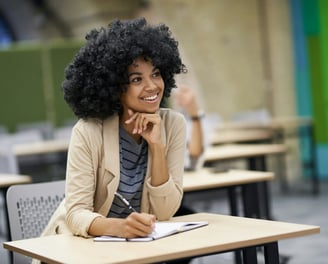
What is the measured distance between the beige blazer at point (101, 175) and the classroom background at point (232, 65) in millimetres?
7594

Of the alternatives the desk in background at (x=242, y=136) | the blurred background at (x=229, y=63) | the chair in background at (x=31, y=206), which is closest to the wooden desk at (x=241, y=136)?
the desk in background at (x=242, y=136)

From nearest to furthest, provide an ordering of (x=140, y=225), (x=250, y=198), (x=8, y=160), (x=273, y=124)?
(x=140, y=225) → (x=250, y=198) → (x=8, y=160) → (x=273, y=124)

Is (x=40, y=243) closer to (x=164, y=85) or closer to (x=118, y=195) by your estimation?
(x=118, y=195)

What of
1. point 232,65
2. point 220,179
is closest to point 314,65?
point 232,65

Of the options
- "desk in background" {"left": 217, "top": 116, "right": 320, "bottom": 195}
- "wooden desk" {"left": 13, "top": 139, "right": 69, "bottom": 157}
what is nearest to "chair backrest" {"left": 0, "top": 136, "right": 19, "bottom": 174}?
"wooden desk" {"left": 13, "top": 139, "right": 69, "bottom": 157}

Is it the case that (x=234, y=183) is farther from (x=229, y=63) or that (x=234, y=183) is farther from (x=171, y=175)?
(x=229, y=63)

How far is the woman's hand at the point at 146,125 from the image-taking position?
10.5 ft

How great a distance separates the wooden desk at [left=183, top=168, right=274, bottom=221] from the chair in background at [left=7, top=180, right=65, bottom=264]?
0.90 meters

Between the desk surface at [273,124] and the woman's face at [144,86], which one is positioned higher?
the woman's face at [144,86]

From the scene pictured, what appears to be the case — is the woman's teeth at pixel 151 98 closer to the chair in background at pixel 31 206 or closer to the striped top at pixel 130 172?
the striped top at pixel 130 172

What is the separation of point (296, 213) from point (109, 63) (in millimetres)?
5334

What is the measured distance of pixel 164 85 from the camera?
333 centimetres

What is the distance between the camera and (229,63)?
11281 mm

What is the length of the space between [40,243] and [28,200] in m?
0.77
